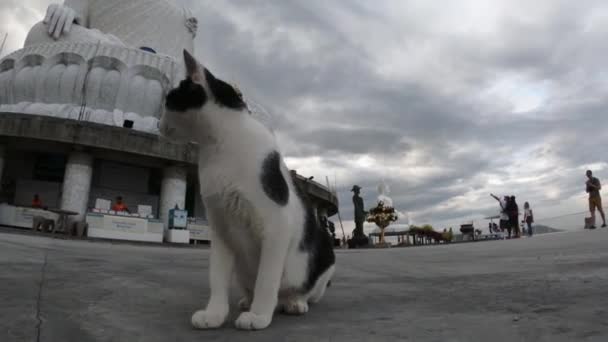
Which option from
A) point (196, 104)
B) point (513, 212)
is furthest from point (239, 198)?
point (513, 212)

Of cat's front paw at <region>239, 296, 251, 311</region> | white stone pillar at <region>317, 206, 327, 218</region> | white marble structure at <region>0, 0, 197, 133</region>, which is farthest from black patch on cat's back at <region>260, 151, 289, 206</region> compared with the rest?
white stone pillar at <region>317, 206, 327, 218</region>

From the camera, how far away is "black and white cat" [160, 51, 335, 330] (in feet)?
5.63

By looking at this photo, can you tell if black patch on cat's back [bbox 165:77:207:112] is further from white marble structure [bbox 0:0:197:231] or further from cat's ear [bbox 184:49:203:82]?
white marble structure [bbox 0:0:197:231]

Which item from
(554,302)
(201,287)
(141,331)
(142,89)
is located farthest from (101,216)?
(554,302)

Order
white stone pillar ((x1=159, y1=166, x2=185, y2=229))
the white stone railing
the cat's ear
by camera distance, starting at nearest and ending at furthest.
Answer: the cat's ear, white stone pillar ((x1=159, y1=166, x2=185, y2=229)), the white stone railing

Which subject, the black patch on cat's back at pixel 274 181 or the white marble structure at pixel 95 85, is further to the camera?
the white marble structure at pixel 95 85

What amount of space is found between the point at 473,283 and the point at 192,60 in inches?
92.7

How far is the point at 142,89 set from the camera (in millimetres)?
18562

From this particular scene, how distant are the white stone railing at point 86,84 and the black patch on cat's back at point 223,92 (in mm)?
16877

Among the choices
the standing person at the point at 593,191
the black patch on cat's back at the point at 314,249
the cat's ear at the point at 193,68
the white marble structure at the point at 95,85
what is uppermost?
the white marble structure at the point at 95,85

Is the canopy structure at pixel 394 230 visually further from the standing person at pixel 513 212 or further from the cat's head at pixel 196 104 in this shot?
the cat's head at pixel 196 104

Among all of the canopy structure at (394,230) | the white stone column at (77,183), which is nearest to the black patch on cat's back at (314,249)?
the white stone column at (77,183)

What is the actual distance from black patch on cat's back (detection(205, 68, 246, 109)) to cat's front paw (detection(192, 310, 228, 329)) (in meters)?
0.96

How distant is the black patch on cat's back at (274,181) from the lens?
174 centimetres
